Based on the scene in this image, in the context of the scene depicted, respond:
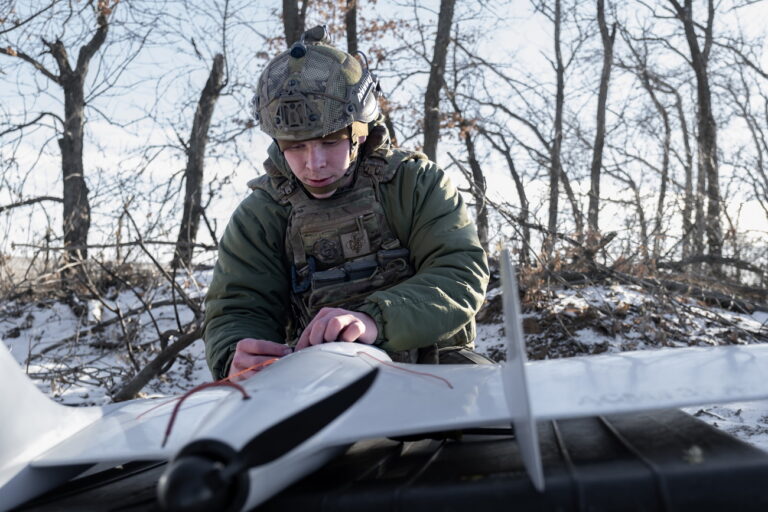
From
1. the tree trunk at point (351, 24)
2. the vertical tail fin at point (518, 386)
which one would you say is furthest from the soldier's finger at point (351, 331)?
the tree trunk at point (351, 24)

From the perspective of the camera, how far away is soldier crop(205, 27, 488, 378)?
2154 mm

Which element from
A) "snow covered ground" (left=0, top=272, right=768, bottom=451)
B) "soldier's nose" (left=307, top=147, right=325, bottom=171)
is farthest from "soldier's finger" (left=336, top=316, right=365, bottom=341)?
"snow covered ground" (left=0, top=272, right=768, bottom=451)

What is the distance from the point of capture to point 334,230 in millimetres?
2375

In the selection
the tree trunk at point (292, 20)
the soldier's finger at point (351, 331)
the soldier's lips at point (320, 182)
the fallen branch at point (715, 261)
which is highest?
the tree trunk at point (292, 20)

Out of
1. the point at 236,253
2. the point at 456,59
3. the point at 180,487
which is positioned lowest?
the point at 180,487

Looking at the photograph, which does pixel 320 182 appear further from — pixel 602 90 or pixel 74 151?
pixel 602 90

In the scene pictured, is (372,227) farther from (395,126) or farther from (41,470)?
(395,126)

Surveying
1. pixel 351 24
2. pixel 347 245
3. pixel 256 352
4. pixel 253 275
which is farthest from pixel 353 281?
pixel 351 24

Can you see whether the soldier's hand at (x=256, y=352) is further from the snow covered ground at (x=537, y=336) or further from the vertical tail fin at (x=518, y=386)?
the snow covered ground at (x=537, y=336)

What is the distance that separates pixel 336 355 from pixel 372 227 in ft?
2.86

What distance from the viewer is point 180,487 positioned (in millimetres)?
959

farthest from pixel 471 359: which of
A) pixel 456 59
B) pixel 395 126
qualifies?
pixel 456 59

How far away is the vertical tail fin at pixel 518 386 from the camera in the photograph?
1.09 metres

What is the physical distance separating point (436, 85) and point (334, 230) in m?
5.47
